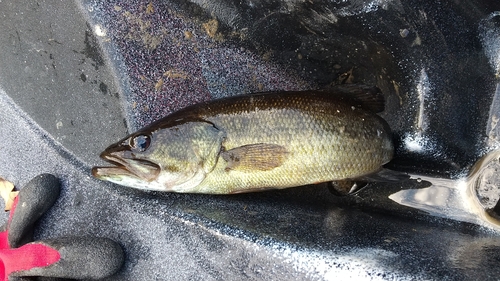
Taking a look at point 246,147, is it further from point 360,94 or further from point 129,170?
point 360,94

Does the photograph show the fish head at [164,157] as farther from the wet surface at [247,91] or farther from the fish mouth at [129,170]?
the wet surface at [247,91]

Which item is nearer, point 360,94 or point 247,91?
point 360,94

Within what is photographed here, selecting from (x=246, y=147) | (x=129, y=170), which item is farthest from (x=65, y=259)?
(x=246, y=147)

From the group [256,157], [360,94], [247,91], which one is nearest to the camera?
[256,157]

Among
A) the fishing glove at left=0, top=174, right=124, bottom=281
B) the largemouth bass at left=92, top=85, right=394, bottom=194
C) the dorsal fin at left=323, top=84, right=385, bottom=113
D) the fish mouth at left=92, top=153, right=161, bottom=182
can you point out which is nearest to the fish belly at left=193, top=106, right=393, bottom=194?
the largemouth bass at left=92, top=85, right=394, bottom=194

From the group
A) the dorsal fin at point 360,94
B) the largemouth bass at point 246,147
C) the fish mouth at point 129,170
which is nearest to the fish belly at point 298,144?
the largemouth bass at point 246,147

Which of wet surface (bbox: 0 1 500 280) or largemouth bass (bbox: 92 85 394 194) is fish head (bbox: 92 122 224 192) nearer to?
largemouth bass (bbox: 92 85 394 194)

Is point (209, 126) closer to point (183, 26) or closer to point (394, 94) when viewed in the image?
point (183, 26)
